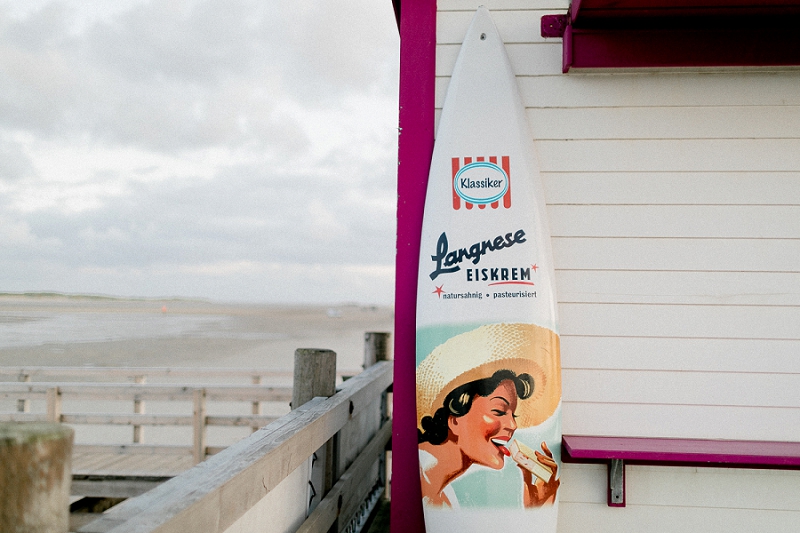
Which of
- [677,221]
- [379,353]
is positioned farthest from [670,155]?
[379,353]

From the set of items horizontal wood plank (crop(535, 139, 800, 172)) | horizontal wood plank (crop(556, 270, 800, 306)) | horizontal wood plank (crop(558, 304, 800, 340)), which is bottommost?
horizontal wood plank (crop(558, 304, 800, 340))

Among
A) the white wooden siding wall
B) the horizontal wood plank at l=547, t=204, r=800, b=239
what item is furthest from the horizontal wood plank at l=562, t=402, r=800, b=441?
the horizontal wood plank at l=547, t=204, r=800, b=239

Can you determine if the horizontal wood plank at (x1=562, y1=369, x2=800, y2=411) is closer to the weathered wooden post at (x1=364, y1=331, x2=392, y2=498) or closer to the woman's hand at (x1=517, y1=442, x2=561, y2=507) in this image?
the woman's hand at (x1=517, y1=442, x2=561, y2=507)

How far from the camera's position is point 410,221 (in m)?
2.02

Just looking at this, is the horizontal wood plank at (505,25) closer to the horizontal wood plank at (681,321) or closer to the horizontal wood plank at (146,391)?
the horizontal wood plank at (681,321)

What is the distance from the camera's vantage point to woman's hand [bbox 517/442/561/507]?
184cm

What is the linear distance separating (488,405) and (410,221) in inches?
26.9

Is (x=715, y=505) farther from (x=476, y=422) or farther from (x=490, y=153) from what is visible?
(x=490, y=153)

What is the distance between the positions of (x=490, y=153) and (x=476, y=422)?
91 cm

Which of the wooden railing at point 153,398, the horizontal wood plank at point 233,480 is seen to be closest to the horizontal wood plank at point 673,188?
the horizontal wood plank at point 233,480

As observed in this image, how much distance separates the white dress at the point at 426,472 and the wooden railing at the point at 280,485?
0.32 m

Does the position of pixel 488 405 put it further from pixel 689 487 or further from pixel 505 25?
pixel 505 25

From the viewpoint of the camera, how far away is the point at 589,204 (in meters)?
2.01

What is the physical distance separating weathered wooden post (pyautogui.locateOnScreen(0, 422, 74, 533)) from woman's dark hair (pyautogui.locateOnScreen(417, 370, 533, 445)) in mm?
1381
